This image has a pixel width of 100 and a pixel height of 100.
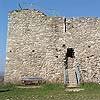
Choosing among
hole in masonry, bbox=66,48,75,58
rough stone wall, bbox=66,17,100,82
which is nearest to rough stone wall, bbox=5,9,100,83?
rough stone wall, bbox=66,17,100,82

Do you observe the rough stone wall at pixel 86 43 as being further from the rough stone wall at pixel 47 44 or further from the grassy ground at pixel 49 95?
the grassy ground at pixel 49 95

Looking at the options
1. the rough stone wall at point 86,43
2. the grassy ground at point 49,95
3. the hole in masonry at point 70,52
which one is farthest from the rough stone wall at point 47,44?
the grassy ground at point 49,95

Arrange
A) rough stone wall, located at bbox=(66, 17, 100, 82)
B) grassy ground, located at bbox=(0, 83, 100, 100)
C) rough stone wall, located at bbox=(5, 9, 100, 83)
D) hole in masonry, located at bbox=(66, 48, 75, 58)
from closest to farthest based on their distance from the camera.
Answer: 1. grassy ground, located at bbox=(0, 83, 100, 100)
2. rough stone wall, located at bbox=(5, 9, 100, 83)
3. rough stone wall, located at bbox=(66, 17, 100, 82)
4. hole in masonry, located at bbox=(66, 48, 75, 58)

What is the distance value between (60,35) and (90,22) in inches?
102

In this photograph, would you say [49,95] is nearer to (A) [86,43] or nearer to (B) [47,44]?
(B) [47,44]

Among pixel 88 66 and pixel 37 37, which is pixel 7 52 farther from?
pixel 88 66

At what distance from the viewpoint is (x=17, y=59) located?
22062 millimetres

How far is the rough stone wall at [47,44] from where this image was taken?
22000 millimetres

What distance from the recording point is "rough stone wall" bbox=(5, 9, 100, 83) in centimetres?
2200

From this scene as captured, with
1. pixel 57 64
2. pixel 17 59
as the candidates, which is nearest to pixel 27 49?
pixel 17 59

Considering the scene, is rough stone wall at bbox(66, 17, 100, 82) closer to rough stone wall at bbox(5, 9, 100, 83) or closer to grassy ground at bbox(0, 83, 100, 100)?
rough stone wall at bbox(5, 9, 100, 83)

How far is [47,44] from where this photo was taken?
878 inches

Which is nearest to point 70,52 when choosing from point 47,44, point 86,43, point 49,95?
point 86,43

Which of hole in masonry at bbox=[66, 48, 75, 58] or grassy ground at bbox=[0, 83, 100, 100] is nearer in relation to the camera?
grassy ground at bbox=[0, 83, 100, 100]
